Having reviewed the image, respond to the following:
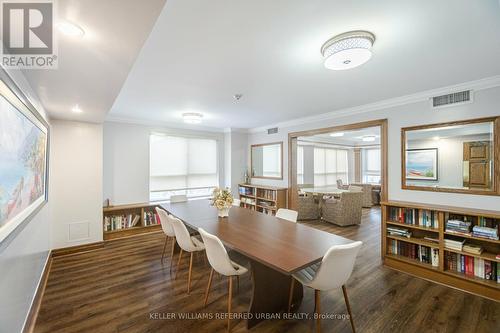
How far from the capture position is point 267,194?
5.48 m

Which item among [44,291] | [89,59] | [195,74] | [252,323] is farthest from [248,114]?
[44,291]

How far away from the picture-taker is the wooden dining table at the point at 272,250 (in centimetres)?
166

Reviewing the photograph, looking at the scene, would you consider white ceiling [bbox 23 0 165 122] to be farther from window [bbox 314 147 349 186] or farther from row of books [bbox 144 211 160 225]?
window [bbox 314 147 349 186]

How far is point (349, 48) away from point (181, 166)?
4.77 meters

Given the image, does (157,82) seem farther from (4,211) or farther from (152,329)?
(152,329)

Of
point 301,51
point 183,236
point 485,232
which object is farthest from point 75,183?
point 485,232

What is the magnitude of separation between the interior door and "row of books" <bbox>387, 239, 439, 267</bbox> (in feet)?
3.30

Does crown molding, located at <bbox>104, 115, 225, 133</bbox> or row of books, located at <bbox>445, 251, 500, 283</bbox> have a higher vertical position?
crown molding, located at <bbox>104, 115, 225, 133</bbox>

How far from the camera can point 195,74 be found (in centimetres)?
247

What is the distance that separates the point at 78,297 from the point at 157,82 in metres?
2.67

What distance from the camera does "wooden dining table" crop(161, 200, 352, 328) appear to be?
5.43 ft

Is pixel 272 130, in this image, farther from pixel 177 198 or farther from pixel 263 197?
pixel 177 198

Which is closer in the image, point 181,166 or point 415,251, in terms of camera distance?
point 415,251

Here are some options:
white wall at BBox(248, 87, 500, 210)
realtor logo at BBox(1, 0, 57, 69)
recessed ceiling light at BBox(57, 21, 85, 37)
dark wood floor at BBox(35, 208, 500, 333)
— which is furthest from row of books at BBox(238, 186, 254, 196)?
recessed ceiling light at BBox(57, 21, 85, 37)
